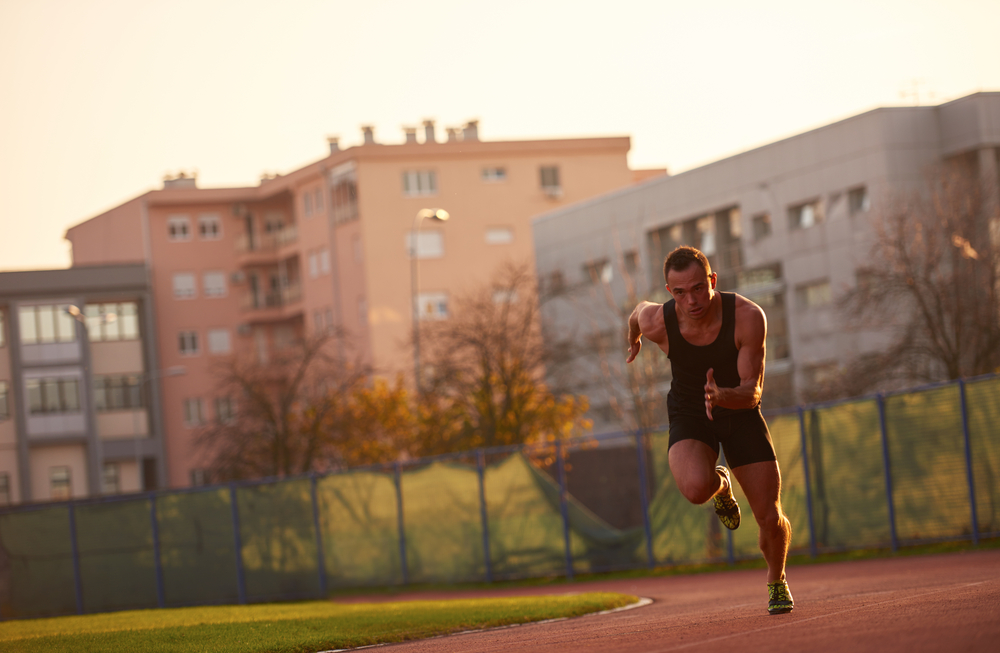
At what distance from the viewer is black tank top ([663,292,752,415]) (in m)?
8.53

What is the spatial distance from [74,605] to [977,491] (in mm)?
17226

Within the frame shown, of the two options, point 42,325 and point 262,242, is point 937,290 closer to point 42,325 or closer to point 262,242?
point 42,325

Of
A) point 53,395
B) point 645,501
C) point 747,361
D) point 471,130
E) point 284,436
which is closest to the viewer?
point 747,361

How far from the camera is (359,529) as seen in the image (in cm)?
2556

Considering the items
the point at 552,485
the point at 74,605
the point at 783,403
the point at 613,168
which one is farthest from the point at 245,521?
the point at 613,168

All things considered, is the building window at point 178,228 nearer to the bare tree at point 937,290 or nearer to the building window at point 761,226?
the building window at point 761,226

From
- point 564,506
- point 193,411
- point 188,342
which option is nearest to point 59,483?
point 193,411

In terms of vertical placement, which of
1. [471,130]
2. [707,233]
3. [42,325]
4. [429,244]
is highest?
[471,130]

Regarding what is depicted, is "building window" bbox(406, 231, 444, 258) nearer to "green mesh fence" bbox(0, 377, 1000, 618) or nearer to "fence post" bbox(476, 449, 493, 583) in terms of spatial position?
"green mesh fence" bbox(0, 377, 1000, 618)

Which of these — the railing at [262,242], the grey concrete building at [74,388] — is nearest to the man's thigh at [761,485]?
the grey concrete building at [74,388]

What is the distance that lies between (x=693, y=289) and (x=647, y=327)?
1.47 feet

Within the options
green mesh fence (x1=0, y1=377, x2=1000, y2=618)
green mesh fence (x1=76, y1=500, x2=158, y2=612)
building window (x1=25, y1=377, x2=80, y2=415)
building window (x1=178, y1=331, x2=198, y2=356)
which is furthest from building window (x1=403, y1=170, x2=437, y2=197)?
green mesh fence (x1=76, y1=500, x2=158, y2=612)

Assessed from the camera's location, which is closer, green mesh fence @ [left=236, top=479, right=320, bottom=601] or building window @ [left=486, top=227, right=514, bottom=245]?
green mesh fence @ [left=236, top=479, right=320, bottom=601]

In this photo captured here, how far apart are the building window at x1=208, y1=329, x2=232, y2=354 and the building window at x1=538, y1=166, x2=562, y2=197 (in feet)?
69.5
